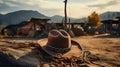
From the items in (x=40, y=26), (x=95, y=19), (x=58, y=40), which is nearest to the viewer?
(x=58, y=40)

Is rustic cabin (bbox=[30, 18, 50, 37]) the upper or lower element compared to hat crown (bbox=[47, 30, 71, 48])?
lower

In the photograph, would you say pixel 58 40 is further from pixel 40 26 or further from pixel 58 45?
pixel 40 26

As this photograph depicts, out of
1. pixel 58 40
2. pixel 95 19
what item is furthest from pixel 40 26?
pixel 95 19

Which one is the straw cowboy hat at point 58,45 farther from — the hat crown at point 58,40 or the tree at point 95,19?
the tree at point 95,19

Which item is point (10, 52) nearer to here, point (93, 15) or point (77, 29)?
point (77, 29)

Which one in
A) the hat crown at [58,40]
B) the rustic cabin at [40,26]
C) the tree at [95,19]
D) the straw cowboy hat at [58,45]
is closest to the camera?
the straw cowboy hat at [58,45]

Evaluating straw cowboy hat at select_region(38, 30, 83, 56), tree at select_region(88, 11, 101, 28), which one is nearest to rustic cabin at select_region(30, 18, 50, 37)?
straw cowboy hat at select_region(38, 30, 83, 56)

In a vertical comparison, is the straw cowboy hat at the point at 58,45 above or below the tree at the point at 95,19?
above

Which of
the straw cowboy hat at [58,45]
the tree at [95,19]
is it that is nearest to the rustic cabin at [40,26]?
the straw cowboy hat at [58,45]

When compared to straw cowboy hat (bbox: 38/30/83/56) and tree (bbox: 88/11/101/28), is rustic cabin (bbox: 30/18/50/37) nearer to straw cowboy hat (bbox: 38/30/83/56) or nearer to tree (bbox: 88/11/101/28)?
straw cowboy hat (bbox: 38/30/83/56)

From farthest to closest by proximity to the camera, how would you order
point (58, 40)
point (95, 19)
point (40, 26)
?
point (95, 19)
point (40, 26)
point (58, 40)

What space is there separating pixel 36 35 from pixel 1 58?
2053 centimetres

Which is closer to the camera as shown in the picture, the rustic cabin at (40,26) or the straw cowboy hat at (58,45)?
the straw cowboy hat at (58,45)

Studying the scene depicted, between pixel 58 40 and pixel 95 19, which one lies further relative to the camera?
pixel 95 19
